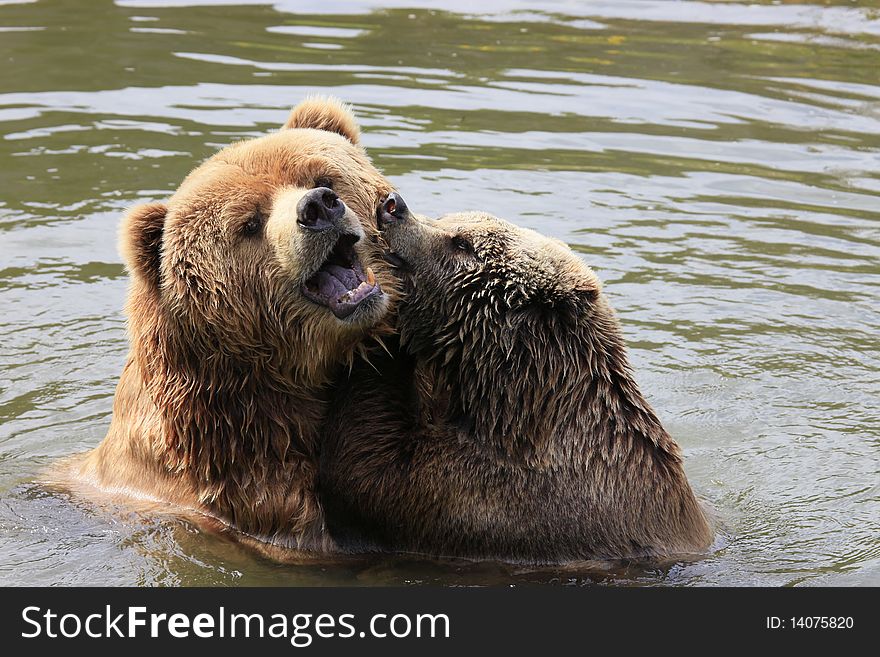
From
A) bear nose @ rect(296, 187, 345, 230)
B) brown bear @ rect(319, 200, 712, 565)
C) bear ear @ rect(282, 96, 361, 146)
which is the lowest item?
brown bear @ rect(319, 200, 712, 565)

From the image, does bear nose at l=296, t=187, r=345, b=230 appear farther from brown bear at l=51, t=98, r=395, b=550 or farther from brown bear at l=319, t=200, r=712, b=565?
brown bear at l=319, t=200, r=712, b=565

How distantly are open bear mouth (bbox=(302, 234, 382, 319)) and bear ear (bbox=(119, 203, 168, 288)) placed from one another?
29.6 inches

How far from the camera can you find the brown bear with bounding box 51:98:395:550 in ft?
19.7

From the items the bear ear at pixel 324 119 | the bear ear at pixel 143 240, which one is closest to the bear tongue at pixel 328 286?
the bear ear at pixel 143 240

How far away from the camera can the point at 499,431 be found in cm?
631

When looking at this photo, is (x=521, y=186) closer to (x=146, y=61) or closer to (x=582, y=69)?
(x=582, y=69)

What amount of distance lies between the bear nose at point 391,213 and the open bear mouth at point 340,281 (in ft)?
0.97

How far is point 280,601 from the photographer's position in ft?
19.5

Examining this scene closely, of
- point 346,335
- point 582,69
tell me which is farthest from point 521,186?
point 346,335

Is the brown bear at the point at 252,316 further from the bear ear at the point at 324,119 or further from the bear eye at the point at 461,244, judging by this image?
the bear eye at the point at 461,244

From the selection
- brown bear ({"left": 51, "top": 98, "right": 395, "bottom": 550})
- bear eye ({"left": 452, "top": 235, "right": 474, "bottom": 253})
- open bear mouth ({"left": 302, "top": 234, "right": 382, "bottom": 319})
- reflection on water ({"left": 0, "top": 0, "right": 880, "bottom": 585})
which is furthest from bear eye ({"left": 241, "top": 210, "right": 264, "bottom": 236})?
reflection on water ({"left": 0, "top": 0, "right": 880, "bottom": 585})

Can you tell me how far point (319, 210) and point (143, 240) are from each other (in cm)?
96

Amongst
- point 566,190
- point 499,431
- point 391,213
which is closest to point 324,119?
point 391,213

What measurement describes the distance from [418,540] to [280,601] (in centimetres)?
78
